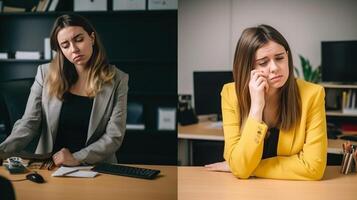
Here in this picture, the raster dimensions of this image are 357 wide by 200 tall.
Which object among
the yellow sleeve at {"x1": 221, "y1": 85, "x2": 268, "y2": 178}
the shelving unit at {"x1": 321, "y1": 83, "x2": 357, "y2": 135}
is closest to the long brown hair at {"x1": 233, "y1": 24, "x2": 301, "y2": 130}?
the yellow sleeve at {"x1": 221, "y1": 85, "x2": 268, "y2": 178}

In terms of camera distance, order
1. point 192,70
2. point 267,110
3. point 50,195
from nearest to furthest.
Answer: point 50,195 < point 267,110 < point 192,70

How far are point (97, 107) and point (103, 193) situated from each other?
0.48m

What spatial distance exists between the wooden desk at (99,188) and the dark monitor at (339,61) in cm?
103

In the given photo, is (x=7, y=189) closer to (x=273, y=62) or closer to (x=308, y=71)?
(x=273, y=62)

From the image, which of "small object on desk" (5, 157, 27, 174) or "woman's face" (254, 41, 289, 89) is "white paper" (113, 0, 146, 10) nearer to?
"woman's face" (254, 41, 289, 89)

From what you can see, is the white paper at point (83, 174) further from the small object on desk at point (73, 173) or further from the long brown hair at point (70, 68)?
the long brown hair at point (70, 68)

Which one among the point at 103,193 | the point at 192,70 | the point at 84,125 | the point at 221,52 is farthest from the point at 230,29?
the point at 103,193

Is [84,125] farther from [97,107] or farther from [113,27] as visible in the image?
[113,27]

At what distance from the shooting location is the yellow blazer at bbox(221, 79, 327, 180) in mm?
1578

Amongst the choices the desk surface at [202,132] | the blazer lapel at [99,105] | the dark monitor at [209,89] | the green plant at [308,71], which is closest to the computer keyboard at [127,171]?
the blazer lapel at [99,105]

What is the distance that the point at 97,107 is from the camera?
1932mm

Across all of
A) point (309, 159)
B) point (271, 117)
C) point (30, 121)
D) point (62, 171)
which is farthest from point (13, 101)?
point (309, 159)

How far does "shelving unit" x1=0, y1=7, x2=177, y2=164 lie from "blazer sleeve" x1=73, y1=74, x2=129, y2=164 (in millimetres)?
41

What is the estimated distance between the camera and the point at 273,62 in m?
1.67
